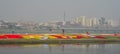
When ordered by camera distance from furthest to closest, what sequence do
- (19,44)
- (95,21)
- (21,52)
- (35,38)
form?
(95,21), (35,38), (19,44), (21,52)

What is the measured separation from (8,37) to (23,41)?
201 cm

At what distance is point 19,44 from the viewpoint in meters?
24.6

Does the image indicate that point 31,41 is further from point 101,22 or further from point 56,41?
point 101,22

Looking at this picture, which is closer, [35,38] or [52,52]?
[52,52]

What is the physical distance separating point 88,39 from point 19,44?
6229 mm

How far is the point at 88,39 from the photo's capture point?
88.8ft

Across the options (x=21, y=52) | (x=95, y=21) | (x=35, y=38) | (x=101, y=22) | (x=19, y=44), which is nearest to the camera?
(x=21, y=52)

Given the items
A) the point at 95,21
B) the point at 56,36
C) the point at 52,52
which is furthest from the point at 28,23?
the point at 52,52

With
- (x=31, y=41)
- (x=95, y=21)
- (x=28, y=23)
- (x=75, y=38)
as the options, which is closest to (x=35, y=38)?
(x=31, y=41)

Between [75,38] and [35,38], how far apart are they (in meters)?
3.58

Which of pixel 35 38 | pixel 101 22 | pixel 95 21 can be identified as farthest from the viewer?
pixel 95 21

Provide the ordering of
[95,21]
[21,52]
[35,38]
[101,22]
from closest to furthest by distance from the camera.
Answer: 1. [21,52]
2. [35,38]
3. [101,22]
4. [95,21]

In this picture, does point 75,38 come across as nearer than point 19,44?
No

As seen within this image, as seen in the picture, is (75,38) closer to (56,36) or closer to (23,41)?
(56,36)
